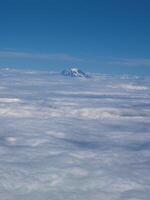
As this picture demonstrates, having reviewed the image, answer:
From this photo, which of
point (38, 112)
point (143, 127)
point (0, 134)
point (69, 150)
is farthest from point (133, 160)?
point (38, 112)

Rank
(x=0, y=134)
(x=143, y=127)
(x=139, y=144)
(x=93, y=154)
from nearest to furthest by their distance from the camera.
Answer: (x=93, y=154) → (x=139, y=144) → (x=0, y=134) → (x=143, y=127)

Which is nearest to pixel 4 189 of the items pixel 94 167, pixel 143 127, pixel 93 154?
pixel 94 167

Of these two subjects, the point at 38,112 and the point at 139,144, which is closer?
the point at 139,144

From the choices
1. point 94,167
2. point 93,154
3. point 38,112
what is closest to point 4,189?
point 94,167

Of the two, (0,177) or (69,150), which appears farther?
(69,150)

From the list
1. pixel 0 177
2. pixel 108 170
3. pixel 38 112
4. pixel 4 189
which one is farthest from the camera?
pixel 38 112

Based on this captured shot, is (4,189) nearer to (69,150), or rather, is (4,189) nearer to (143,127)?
(69,150)

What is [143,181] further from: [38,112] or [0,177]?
[38,112]

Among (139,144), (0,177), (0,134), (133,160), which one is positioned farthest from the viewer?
(0,134)

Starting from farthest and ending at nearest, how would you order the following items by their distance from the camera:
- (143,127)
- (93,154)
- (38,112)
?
(38,112) < (143,127) < (93,154)
